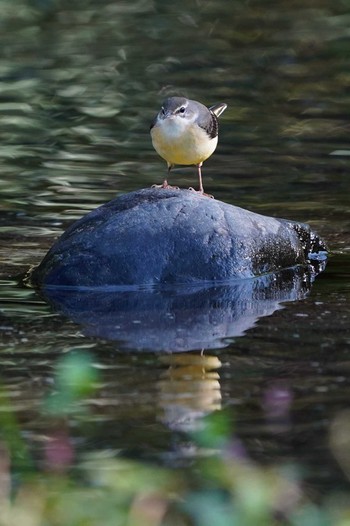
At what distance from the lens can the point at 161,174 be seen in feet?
41.5

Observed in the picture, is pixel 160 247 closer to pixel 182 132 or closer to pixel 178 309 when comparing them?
pixel 178 309

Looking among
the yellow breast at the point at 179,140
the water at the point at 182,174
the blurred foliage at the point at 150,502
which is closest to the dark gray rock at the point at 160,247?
the yellow breast at the point at 179,140

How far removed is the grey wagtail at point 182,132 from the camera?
31.3 feet

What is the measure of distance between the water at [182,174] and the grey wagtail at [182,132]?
4.29ft

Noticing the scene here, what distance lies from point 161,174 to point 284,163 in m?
1.29

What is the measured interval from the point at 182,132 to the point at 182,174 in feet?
11.3

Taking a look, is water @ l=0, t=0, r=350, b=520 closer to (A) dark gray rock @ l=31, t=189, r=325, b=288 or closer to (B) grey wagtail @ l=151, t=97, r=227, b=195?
(A) dark gray rock @ l=31, t=189, r=325, b=288

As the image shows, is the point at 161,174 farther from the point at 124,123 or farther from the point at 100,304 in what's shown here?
the point at 100,304

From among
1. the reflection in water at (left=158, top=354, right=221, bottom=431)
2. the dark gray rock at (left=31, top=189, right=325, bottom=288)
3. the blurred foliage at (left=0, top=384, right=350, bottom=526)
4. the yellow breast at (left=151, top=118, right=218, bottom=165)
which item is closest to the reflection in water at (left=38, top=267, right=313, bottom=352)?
the dark gray rock at (left=31, top=189, right=325, bottom=288)

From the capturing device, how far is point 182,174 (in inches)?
511

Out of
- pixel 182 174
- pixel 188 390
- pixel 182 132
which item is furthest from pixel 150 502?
pixel 182 174

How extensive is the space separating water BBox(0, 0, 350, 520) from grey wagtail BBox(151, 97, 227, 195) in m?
1.31

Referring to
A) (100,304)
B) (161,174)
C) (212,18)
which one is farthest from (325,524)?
(212,18)

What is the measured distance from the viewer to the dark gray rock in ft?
30.6
